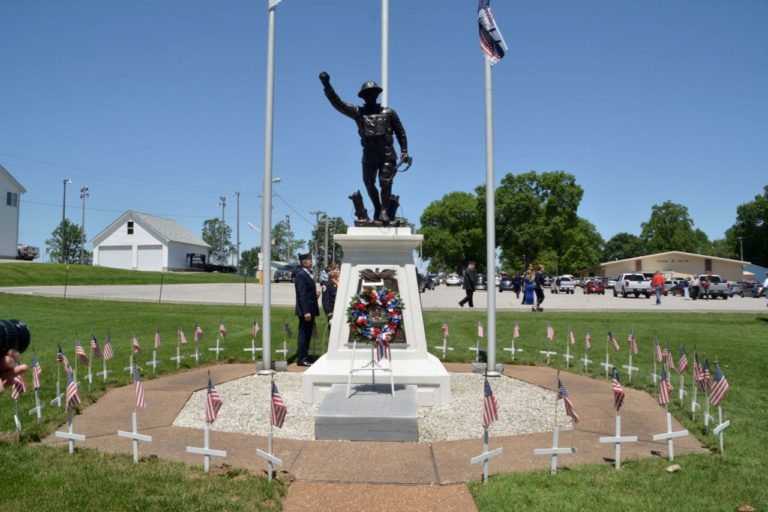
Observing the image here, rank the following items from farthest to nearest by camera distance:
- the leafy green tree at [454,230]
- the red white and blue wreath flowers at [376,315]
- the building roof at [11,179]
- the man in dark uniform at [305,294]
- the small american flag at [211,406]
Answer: the leafy green tree at [454,230] → the building roof at [11,179] → the man in dark uniform at [305,294] → the red white and blue wreath flowers at [376,315] → the small american flag at [211,406]

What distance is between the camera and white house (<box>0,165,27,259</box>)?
54188 mm

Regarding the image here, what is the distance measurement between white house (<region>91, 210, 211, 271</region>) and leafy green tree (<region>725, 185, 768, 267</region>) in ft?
279

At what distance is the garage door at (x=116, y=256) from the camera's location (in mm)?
75438

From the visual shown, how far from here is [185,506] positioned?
4.07 metres

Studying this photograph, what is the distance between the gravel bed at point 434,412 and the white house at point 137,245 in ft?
230

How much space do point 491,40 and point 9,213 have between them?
194ft

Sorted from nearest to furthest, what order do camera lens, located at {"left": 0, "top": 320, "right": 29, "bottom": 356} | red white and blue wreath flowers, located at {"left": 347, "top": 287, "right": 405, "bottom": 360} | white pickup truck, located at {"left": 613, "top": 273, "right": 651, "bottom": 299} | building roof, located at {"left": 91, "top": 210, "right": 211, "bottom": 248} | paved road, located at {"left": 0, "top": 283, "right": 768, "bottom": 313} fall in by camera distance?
camera lens, located at {"left": 0, "top": 320, "right": 29, "bottom": 356} → red white and blue wreath flowers, located at {"left": 347, "top": 287, "right": 405, "bottom": 360} → paved road, located at {"left": 0, "top": 283, "right": 768, "bottom": 313} → white pickup truck, located at {"left": 613, "top": 273, "right": 651, "bottom": 299} → building roof, located at {"left": 91, "top": 210, "right": 211, "bottom": 248}

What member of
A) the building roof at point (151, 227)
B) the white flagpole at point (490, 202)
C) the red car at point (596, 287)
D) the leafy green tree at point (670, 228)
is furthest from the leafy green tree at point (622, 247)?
the white flagpole at point (490, 202)

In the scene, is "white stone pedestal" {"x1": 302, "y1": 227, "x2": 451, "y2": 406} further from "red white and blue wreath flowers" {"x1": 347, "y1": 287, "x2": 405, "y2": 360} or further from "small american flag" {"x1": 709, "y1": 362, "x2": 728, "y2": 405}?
"small american flag" {"x1": 709, "y1": 362, "x2": 728, "y2": 405}

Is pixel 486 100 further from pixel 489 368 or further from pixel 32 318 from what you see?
pixel 32 318

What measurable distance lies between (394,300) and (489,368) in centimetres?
298

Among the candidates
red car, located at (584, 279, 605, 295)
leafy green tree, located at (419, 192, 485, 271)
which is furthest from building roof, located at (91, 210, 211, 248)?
red car, located at (584, 279, 605, 295)

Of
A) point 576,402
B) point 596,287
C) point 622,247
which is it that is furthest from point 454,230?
point 576,402

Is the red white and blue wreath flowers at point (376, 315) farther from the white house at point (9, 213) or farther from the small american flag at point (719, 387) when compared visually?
the white house at point (9, 213)
